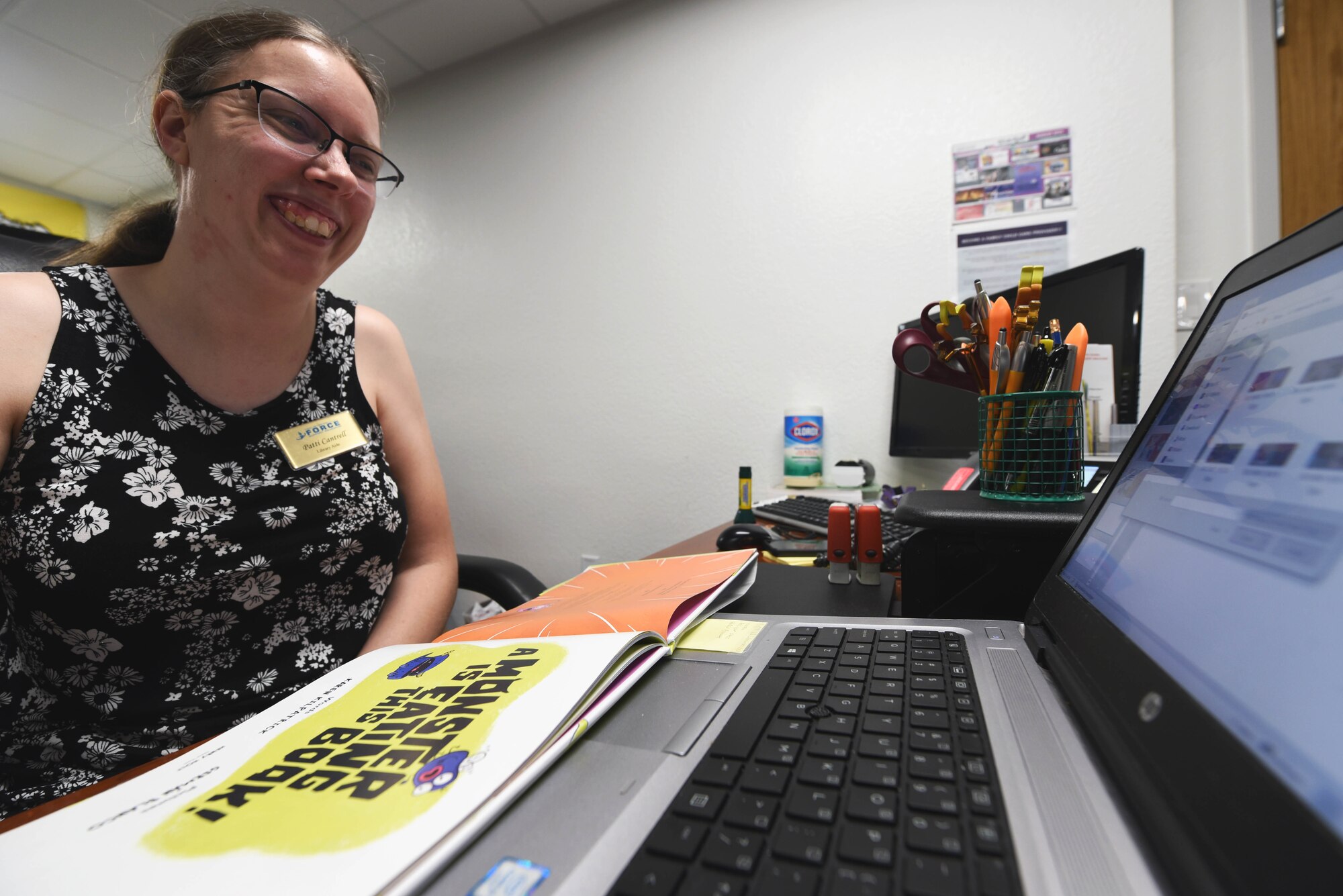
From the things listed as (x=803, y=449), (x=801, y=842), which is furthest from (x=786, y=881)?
(x=803, y=449)

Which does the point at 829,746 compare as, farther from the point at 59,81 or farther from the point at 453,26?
the point at 59,81

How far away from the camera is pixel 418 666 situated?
15.6 inches

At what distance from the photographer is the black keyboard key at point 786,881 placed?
189 mm

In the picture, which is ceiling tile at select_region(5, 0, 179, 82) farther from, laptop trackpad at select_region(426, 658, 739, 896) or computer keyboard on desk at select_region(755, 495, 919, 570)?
laptop trackpad at select_region(426, 658, 739, 896)

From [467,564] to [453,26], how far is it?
1831 millimetres

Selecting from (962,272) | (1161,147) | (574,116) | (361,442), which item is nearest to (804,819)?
(361,442)

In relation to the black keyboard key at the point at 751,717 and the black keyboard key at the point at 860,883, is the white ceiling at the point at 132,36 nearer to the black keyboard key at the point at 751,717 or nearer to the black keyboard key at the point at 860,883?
the black keyboard key at the point at 751,717

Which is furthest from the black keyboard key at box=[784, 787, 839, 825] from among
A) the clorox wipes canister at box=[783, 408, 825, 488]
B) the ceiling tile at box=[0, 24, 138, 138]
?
the ceiling tile at box=[0, 24, 138, 138]

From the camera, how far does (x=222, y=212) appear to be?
722mm

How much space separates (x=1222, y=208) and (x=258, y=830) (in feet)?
5.73

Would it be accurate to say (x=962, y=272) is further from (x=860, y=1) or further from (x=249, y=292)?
(x=249, y=292)

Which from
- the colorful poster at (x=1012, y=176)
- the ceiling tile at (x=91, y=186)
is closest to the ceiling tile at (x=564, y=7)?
the colorful poster at (x=1012, y=176)

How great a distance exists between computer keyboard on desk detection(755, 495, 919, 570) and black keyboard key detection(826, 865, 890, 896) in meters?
0.47

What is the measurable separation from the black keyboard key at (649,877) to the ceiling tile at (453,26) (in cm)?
223
